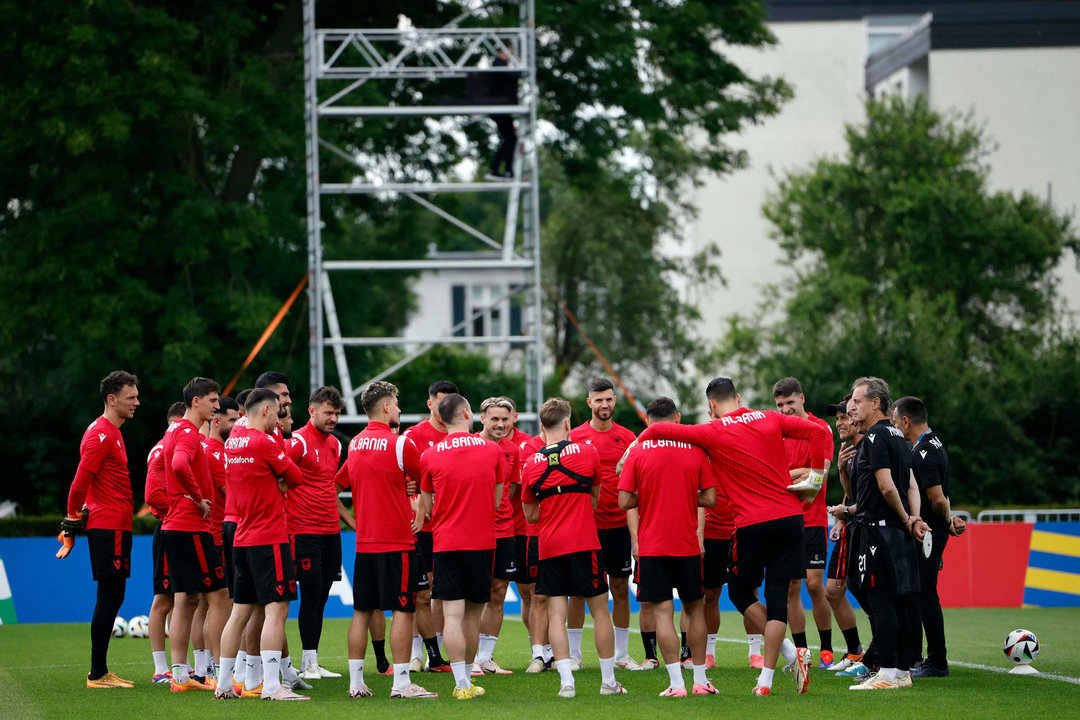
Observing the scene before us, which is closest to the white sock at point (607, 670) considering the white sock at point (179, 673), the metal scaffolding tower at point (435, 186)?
the white sock at point (179, 673)

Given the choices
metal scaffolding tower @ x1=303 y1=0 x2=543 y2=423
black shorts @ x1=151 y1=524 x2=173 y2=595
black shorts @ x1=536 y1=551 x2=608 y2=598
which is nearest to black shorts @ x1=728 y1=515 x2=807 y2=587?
black shorts @ x1=536 y1=551 x2=608 y2=598

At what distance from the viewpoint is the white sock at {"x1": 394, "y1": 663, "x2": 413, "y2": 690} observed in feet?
31.2

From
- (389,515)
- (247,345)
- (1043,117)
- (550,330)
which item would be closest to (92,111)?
(247,345)

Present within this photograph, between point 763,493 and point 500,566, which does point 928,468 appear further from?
point 500,566

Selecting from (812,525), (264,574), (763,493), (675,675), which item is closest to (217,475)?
(264,574)

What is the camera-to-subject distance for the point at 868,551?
958 centimetres

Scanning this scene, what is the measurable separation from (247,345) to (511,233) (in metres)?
6.59

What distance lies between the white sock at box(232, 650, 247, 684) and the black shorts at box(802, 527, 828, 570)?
15.3 ft

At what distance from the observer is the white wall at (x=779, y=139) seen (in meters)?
47.4

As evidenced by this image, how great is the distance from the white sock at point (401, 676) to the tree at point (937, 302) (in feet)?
69.4

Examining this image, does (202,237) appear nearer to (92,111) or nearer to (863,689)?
(92,111)

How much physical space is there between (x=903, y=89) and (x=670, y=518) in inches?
1485

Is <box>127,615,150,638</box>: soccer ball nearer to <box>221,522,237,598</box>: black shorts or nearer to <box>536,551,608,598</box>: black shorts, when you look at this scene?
<box>221,522,237,598</box>: black shorts

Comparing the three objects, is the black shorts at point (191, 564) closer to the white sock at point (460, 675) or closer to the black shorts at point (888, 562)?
the white sock at point (460, 675)
